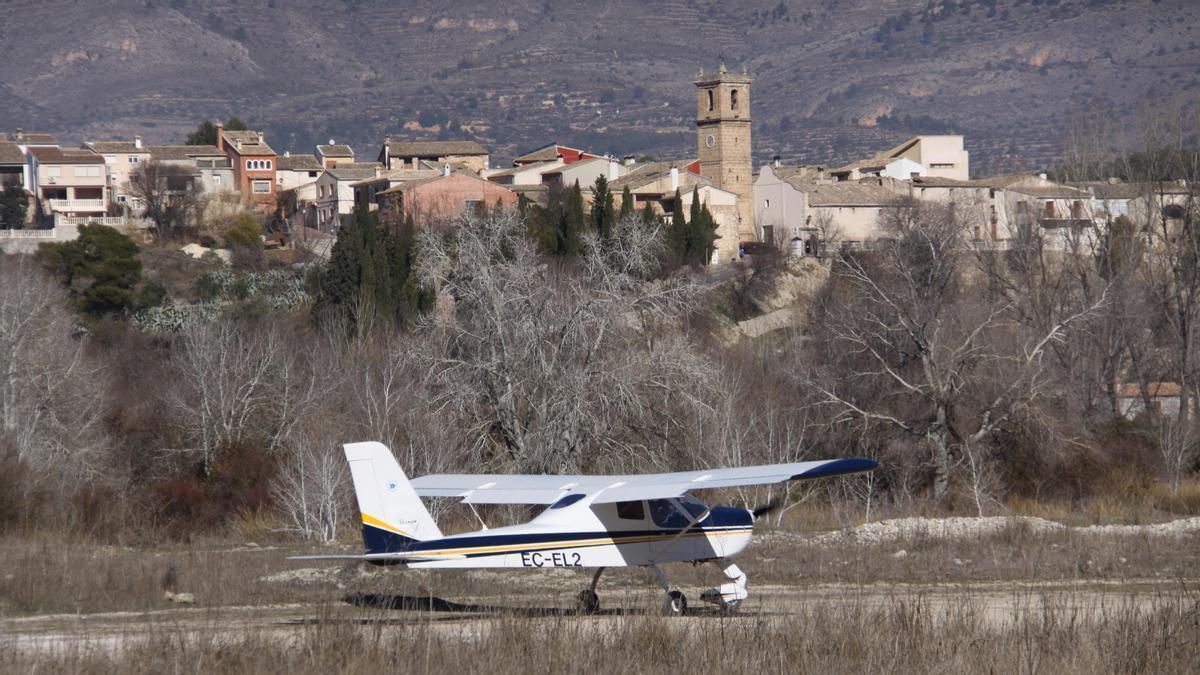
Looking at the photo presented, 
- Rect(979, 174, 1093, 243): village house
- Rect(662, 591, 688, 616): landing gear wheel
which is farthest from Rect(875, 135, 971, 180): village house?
Rect(662, 591, 688, 616): landing gear wheel

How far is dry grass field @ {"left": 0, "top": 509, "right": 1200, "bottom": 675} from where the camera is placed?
12633 millimetres

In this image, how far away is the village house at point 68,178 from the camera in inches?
4003

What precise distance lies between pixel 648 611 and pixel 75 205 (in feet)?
303

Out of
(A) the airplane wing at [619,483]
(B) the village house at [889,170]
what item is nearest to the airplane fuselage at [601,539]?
(A) the airplane wing at [619,483]

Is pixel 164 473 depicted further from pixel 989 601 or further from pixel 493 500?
pixel 989 601

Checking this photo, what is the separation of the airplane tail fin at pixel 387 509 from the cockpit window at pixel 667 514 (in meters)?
2.39

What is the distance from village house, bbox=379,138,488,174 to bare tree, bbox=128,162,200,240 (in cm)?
1677

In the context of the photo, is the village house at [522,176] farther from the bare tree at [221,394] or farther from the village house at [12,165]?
the bare tree at [221,394]

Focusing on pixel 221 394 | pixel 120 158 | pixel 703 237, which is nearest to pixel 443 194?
pixel 703 237

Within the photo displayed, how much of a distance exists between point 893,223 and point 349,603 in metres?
69.9

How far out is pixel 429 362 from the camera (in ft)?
114

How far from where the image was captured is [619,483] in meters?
18.0

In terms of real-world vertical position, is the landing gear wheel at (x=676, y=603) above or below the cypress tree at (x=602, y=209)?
below

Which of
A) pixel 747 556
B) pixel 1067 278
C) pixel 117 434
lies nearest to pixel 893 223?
pixel 1067 278
